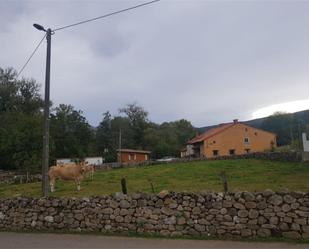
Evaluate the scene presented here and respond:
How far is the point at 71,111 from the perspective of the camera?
103 metres

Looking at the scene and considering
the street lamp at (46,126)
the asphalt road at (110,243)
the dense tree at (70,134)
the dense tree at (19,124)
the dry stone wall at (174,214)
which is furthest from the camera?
the dense tree at (70,134)

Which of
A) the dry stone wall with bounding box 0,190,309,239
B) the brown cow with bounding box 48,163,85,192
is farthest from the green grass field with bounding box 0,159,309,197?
the dry stone wall with bounding box 0,190,309,239

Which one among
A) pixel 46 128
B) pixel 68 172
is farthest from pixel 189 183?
pixel 46 128

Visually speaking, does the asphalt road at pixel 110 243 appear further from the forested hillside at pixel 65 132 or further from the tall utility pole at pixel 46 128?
the forested hillside at pixel 65 132

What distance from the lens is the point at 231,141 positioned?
91.3 meters

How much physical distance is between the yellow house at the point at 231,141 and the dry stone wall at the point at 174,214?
232 ft

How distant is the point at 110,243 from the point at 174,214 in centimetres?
250

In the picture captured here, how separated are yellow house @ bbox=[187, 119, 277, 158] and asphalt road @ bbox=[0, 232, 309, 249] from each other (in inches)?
2861

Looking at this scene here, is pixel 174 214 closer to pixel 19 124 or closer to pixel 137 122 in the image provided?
pixel 19 124

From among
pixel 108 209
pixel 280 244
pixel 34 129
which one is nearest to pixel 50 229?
pixel 108 209

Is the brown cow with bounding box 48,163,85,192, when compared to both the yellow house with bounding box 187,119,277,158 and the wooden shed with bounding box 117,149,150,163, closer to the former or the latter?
the yellow house with bounding box 187,119,277,158

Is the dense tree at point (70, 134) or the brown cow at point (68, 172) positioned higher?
the dense tree at point (70, 134)

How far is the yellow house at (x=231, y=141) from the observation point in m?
89.4

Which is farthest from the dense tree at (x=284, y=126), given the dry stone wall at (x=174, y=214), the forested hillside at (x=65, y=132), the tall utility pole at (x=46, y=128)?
the dry stone wall at (x=174, y=214)
